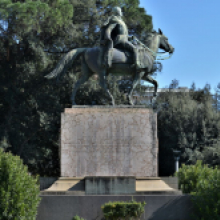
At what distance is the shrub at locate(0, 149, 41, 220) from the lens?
10930mm

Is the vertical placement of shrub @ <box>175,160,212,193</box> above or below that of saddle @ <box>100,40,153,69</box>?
below

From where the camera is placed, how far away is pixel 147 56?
14922 millimetres

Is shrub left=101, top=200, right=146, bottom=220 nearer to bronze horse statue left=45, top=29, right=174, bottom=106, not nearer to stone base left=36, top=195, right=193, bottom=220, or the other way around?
stone base left=36, top=195, right=193, bottom=220

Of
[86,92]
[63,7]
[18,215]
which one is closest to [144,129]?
[18,215]

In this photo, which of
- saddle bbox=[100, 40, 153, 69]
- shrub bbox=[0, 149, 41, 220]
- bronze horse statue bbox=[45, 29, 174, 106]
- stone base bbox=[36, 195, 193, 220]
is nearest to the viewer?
shrub bbox=[0, 149, 41, 220]

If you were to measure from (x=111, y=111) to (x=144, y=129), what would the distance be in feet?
3.60

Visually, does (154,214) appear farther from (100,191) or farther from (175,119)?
(175,119)

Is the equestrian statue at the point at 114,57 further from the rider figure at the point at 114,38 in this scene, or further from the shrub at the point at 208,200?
the shrub at the point at 208,200

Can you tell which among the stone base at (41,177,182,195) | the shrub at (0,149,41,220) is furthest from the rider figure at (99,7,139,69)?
the shrub at (0,149,41,220)

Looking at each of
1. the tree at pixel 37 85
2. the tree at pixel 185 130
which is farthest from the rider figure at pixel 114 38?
the tree at pixel 185 130

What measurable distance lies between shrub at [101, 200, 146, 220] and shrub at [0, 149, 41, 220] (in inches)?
68.2

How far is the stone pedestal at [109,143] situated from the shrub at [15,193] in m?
2.16

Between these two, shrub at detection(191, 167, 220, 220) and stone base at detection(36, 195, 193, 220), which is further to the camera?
stone base at detection(36, 195, 193, 220)

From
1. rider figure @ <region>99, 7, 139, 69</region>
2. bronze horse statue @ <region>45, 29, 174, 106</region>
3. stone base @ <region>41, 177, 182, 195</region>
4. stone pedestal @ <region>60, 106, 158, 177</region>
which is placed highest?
rider figure @ <region>99, 7, 139, 69</region>
